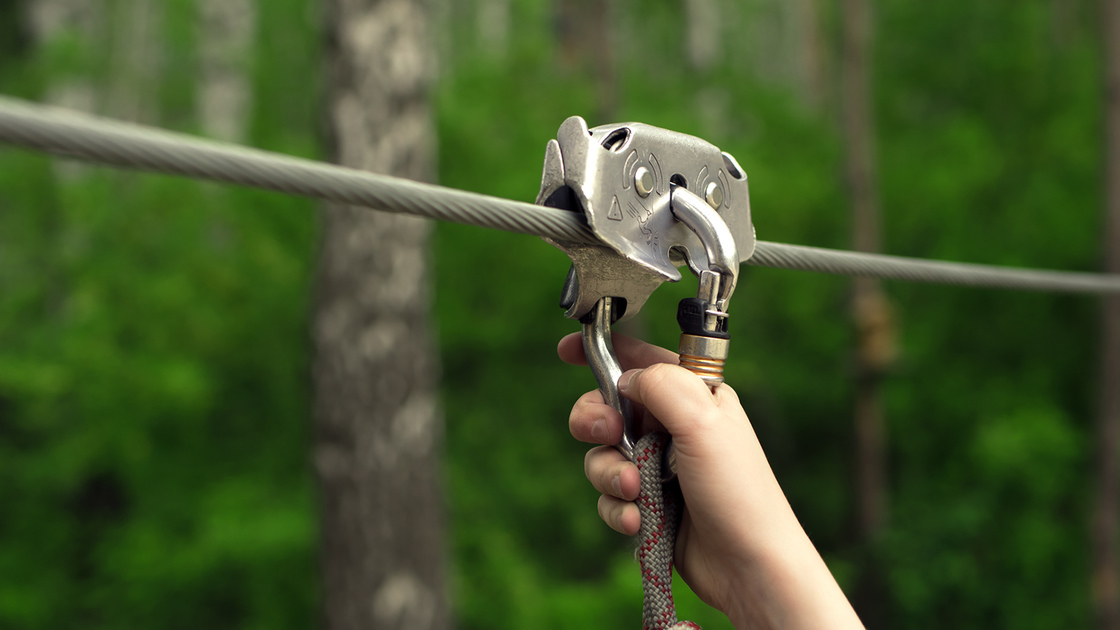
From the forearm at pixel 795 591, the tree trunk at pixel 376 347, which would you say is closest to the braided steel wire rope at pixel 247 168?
the forearm at pixel 795 591

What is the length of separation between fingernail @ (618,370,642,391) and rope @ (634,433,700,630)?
55 millimetres

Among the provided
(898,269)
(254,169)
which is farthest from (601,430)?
(898,269)

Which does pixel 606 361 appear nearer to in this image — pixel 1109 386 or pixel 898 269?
pixel 898 269

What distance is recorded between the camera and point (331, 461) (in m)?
3.35

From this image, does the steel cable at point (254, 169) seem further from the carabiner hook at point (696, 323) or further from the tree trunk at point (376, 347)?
the tree trunk at point (376, 347)

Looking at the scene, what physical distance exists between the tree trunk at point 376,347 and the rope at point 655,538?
253 cm

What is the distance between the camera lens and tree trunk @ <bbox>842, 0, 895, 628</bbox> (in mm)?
6312

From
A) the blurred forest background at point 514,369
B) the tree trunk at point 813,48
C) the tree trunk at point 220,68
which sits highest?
the tree trunk at point 813,48

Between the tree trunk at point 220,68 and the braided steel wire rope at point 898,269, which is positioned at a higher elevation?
the tree trunk at point 220,68

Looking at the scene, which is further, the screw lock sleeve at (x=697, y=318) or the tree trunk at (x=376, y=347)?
the tree trunk at (x=376, y=347)

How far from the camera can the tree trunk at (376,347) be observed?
3230mm

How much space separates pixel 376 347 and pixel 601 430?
251 cm

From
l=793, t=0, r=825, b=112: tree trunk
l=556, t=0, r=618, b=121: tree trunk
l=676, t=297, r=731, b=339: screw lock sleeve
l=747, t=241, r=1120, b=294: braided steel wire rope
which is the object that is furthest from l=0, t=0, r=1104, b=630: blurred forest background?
l=793, t=0, r=825, b=112: tree trunk

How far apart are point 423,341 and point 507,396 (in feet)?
6.94
